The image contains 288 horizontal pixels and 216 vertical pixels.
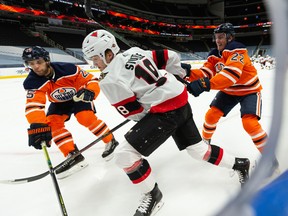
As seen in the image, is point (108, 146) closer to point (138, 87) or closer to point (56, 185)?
point (56, 185)

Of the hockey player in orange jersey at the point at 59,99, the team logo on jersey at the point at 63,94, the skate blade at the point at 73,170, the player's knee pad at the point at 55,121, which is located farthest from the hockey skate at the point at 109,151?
the team logo on jersey at the point at 63,94

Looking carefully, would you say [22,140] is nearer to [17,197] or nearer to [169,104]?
[17,197]

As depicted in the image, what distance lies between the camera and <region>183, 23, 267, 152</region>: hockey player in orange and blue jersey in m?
1.31

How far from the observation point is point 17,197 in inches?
55.3

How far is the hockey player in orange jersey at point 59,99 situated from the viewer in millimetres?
1522

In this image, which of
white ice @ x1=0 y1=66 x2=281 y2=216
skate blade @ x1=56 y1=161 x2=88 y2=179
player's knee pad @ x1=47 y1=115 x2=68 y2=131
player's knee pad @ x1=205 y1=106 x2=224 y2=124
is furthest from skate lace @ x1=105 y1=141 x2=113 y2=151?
player's knee pad @ x1=205 y1=106 x2=224 y2=124

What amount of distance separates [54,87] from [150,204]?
112 cm

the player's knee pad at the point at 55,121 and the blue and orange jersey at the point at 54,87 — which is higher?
the blue and orange jersey at the point at 54,87

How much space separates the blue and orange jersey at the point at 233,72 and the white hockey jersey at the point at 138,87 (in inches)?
10.8

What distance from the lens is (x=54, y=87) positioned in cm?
174

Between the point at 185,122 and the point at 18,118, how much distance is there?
8.53 feet

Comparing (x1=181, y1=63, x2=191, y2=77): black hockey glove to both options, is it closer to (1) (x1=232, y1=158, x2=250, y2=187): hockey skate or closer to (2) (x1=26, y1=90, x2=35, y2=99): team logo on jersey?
(1) (x1=232, y1=158, x2=250, y2=187): hockey skate

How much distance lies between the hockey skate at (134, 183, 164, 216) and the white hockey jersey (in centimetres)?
43

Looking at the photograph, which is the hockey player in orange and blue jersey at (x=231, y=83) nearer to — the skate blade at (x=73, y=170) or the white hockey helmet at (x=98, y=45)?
the white hockey helmet at (x=98, y=45)
